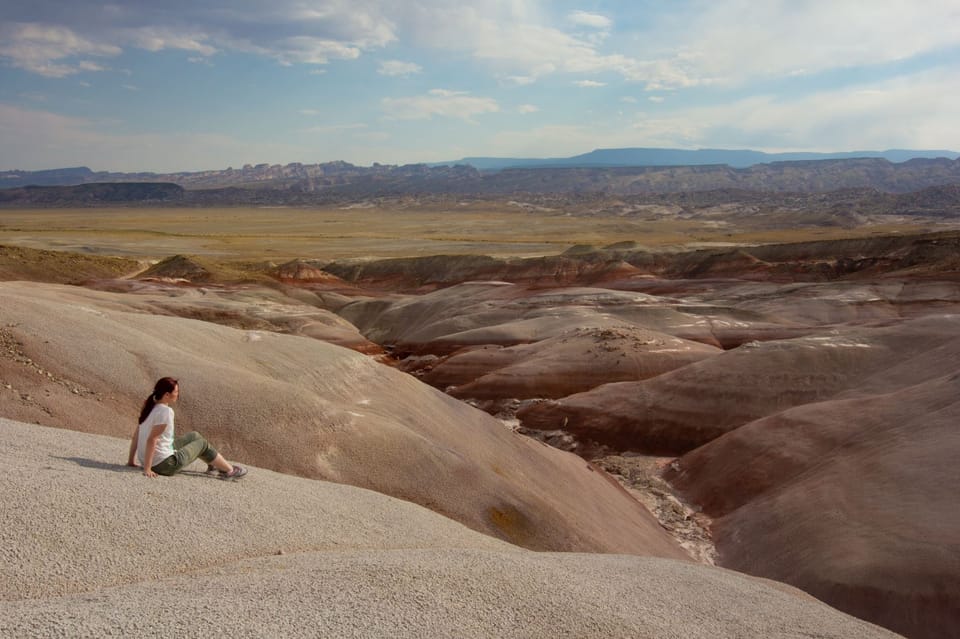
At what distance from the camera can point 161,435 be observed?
852 centimetres

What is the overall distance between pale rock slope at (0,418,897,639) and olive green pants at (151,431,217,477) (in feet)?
0.65

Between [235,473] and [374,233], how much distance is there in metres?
121

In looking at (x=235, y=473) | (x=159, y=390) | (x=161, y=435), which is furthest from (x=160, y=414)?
(x=235, y=473)

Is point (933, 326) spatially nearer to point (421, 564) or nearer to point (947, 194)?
point (421, 564)

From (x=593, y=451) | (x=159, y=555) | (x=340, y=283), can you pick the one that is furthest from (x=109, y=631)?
(x=340, y=283)

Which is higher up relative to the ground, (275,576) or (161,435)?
(161,435)

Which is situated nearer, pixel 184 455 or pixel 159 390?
pixel 159 390

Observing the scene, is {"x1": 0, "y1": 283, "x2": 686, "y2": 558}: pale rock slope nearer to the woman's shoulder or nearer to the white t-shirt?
the white t-shirt

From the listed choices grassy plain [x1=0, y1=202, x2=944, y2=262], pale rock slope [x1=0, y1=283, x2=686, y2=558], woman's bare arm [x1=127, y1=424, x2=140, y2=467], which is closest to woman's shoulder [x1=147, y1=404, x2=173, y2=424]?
woman's bare arm [x1=127, y1=424, x2=140, y2=467]

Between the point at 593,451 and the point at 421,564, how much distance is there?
17.5 meters

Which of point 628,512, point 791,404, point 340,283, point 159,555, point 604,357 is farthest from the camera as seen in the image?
point 340,283

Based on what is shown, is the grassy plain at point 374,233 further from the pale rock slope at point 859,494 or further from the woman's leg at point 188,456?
the woman's leg at point 188,456

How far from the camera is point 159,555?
6.95 metres

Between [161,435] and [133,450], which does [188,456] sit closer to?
[161,435]
